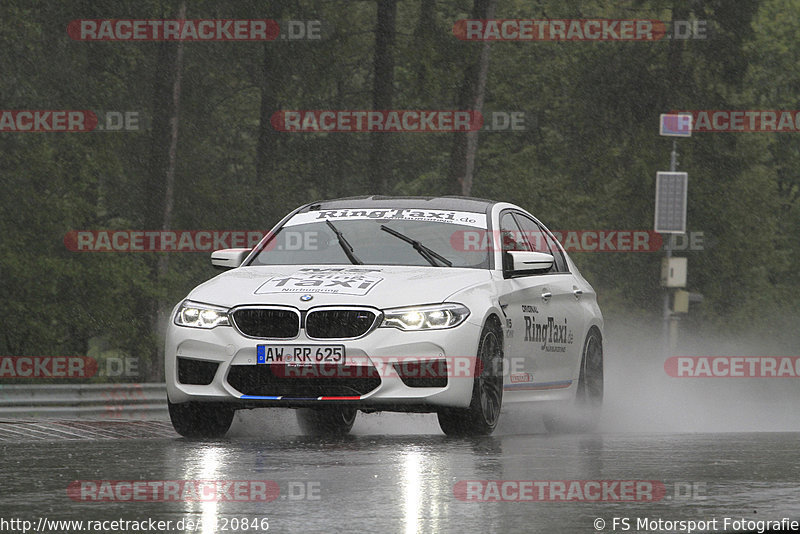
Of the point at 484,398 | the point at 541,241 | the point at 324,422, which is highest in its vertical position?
the point at 541,241

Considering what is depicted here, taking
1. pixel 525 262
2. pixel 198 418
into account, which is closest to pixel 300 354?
pixel 198 418

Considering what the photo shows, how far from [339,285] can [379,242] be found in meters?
1.03

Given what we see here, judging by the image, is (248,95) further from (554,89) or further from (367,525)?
(367,525)

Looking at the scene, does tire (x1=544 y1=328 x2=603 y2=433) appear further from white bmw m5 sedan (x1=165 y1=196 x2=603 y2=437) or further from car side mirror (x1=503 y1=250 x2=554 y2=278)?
car side mirror (x1=503 y1=250 x2=554 y2=278)

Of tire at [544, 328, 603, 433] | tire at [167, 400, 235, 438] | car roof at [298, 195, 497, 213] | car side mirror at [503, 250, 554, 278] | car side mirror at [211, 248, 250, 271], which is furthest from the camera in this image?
tire at [544, 328, 603, 433]

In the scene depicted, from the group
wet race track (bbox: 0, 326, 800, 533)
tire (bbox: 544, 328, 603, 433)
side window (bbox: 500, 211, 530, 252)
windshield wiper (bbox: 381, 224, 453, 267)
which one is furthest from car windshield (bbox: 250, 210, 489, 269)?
tire (bbox: 544, 328, 603, 433)

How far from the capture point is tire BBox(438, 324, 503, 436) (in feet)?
34.3

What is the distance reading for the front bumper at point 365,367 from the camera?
10.2 meters

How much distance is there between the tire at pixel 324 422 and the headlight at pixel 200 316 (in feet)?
6.83

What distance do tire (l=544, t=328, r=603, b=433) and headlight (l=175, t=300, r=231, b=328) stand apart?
329cm

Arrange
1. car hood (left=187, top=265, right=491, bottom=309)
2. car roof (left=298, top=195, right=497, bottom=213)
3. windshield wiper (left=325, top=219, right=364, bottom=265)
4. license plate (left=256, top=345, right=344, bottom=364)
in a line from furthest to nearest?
car roof (left=298, top=195, right=497, bottom=213) → windshield wiper (left=325, top=219, right=364, bottom=265) → car hood (left=187, top=265, right=491, bottom=309) → license plate (left=256, top=345, right=344, bottom=364)

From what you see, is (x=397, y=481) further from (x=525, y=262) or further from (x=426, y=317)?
(x=525, y=262)

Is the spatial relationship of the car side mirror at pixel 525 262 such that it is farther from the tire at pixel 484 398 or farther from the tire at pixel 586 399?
the tire at pixel 586 399

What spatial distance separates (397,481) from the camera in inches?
300
